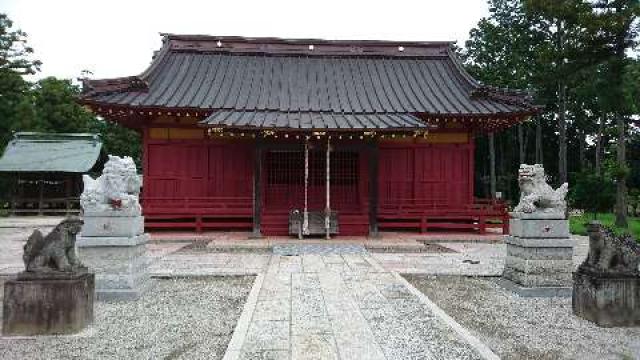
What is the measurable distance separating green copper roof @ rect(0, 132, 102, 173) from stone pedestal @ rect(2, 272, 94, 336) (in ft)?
81.9

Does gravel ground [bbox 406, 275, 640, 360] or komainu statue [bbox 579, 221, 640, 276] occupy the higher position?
komainu statue [bbox 579, 221, 640, 276]

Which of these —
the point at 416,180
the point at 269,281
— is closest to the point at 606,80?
the point at 416,180

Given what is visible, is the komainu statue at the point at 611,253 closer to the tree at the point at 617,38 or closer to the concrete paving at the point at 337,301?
the concrete paving at the point at 337,301

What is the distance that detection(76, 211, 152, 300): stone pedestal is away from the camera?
22.3 ft

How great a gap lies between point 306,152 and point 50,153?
70.1ft

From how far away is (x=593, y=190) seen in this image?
2505 centimetres

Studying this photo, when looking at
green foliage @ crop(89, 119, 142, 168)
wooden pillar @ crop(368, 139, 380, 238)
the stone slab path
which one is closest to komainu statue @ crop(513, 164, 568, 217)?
the stone slab path

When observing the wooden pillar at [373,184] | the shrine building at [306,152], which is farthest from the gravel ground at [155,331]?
the wooden pillar at [373,184]

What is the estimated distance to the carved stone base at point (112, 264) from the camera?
Result: 678 centimetres

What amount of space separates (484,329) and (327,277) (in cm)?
350

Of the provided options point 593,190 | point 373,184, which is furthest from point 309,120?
point 593,190

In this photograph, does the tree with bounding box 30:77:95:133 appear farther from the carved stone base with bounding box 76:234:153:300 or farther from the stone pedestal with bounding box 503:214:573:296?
the stone pedestal with bounding box 503:214:573:296

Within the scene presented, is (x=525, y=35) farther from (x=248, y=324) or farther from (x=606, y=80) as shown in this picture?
(x=248, y=324)

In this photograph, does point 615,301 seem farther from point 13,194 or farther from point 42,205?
point 13,194
